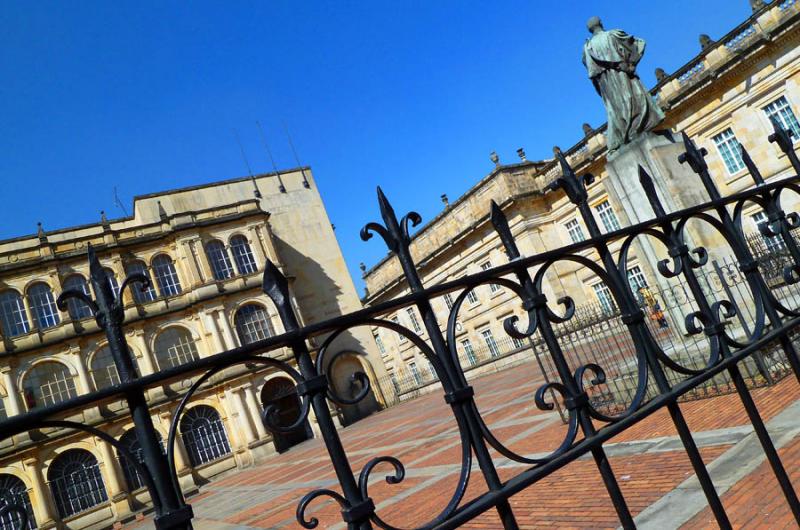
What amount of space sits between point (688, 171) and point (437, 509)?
6.45 m

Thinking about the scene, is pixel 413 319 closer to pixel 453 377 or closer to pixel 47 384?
pixel 47 384

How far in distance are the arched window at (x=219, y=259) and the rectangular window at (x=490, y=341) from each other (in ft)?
54.7

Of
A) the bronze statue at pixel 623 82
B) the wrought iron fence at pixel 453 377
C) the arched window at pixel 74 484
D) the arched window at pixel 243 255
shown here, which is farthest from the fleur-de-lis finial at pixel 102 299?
the arched window at pixel 243 255

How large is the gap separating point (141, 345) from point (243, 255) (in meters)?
7.68

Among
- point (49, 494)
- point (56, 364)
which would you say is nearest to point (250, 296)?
point (56, 364)

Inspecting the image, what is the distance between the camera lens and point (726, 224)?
250 cm

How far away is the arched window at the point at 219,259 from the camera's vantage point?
30.1m

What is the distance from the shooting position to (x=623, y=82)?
26.1 ft

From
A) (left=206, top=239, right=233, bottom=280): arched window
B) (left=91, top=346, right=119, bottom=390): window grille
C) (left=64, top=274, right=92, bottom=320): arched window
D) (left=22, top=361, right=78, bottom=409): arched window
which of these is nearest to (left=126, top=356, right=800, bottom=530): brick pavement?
(left=91, top=346, right=119, bottom=390): window grille


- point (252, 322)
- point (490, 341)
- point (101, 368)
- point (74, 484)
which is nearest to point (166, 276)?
point (252, 322)

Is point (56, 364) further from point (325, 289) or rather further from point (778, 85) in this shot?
point (778, 85)

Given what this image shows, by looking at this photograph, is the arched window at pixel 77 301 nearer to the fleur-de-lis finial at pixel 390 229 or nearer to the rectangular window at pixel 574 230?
the rectangular window at pixel 574 230

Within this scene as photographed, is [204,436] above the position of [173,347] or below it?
below

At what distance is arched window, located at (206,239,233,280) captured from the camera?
30109mm
